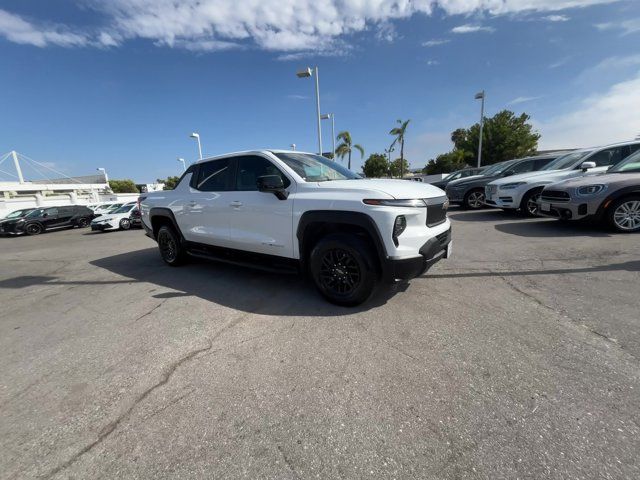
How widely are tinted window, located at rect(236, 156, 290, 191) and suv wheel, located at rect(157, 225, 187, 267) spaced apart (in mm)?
1959

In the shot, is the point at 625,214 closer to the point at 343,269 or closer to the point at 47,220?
the point at 343,269

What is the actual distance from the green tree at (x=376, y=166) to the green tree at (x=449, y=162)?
8.87 meters

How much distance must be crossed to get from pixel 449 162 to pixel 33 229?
50726 millimetres

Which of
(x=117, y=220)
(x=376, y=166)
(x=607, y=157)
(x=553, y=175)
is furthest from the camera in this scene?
(x=376, y=166)

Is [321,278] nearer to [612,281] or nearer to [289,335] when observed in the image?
[289,335]

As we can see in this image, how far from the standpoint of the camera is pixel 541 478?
4.60 ft

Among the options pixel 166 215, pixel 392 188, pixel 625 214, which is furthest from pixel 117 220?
pixel 625 214

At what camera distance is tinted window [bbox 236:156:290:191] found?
3891 mm

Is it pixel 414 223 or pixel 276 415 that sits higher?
pixel 414 223

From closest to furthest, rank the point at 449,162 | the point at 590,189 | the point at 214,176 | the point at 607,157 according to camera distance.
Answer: the point at 214,176
the point at 590,189
the point at 607,157
the point at 449,162

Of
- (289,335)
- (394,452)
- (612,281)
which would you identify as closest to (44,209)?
(289,335)

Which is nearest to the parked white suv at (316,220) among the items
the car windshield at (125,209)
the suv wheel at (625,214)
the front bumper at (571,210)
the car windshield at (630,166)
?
the front bumper at (571,210)

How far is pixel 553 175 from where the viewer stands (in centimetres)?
766

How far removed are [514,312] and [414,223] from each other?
135cm
